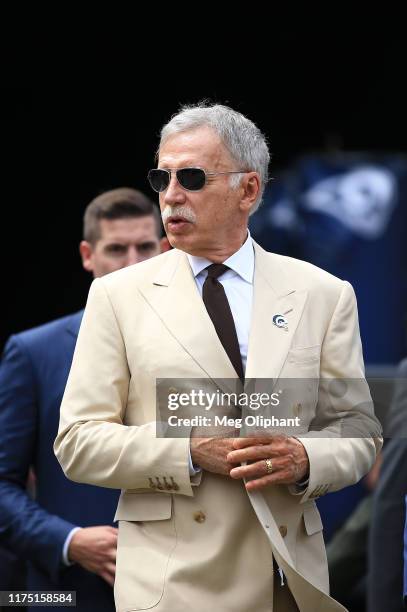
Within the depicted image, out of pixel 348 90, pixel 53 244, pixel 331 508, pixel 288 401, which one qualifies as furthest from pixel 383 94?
pixel 288 401

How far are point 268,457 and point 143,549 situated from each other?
1.38ft

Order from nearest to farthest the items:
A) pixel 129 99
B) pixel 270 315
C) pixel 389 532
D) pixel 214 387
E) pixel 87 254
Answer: pixel 214 387
pixel 270 315
pixel 87 254
pixel 389 532
pixel 129 99

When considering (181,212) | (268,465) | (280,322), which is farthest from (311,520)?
(181,212)

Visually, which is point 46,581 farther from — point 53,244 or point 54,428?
point 53,244

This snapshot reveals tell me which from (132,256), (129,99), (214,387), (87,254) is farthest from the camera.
A: (129,99)

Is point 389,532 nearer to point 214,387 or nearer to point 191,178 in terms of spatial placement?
point 214,387

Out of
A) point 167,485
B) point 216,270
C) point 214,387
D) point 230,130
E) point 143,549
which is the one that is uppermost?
point 230,130

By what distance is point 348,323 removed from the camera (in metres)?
3.41

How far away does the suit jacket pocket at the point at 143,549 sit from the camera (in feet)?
10.3

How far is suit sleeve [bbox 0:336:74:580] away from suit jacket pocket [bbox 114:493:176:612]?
0.94 meters

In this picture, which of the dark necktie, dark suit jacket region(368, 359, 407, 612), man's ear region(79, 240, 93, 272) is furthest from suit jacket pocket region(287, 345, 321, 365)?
man's ear region(79, 240, 93, 272)

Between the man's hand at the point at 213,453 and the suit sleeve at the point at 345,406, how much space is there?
25 cm

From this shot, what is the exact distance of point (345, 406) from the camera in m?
3.36

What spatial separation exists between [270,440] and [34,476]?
1.60 m
